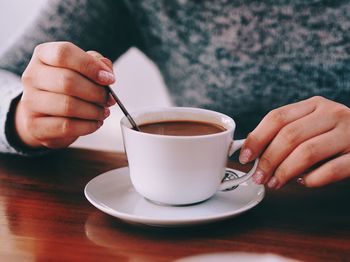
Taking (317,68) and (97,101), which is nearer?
(97,101)

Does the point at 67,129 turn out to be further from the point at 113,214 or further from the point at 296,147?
the point at 296,147

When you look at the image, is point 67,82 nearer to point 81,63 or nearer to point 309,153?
point 81,63

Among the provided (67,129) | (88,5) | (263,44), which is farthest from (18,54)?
(263,44)

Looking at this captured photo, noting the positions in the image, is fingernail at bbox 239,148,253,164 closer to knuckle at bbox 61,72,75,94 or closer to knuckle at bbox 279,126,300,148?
knuckle at bbox 279,126,300,148

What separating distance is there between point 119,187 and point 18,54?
46 cm

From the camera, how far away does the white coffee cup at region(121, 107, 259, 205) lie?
561 millimetres

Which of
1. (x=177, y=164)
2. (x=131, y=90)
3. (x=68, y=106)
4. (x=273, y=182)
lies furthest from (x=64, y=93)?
(x=131, y=90)

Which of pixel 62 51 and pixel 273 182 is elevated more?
pixel 62 51

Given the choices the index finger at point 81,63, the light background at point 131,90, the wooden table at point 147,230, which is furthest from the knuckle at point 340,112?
the light background at point 131,90

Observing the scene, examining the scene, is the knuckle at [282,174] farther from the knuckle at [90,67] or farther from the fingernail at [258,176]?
the knuckle at [90,67]

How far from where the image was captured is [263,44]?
0.98 m

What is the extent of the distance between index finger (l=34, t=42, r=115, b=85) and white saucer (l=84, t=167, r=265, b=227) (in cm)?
14

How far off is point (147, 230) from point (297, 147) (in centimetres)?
22

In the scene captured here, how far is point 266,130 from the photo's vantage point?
62cm
